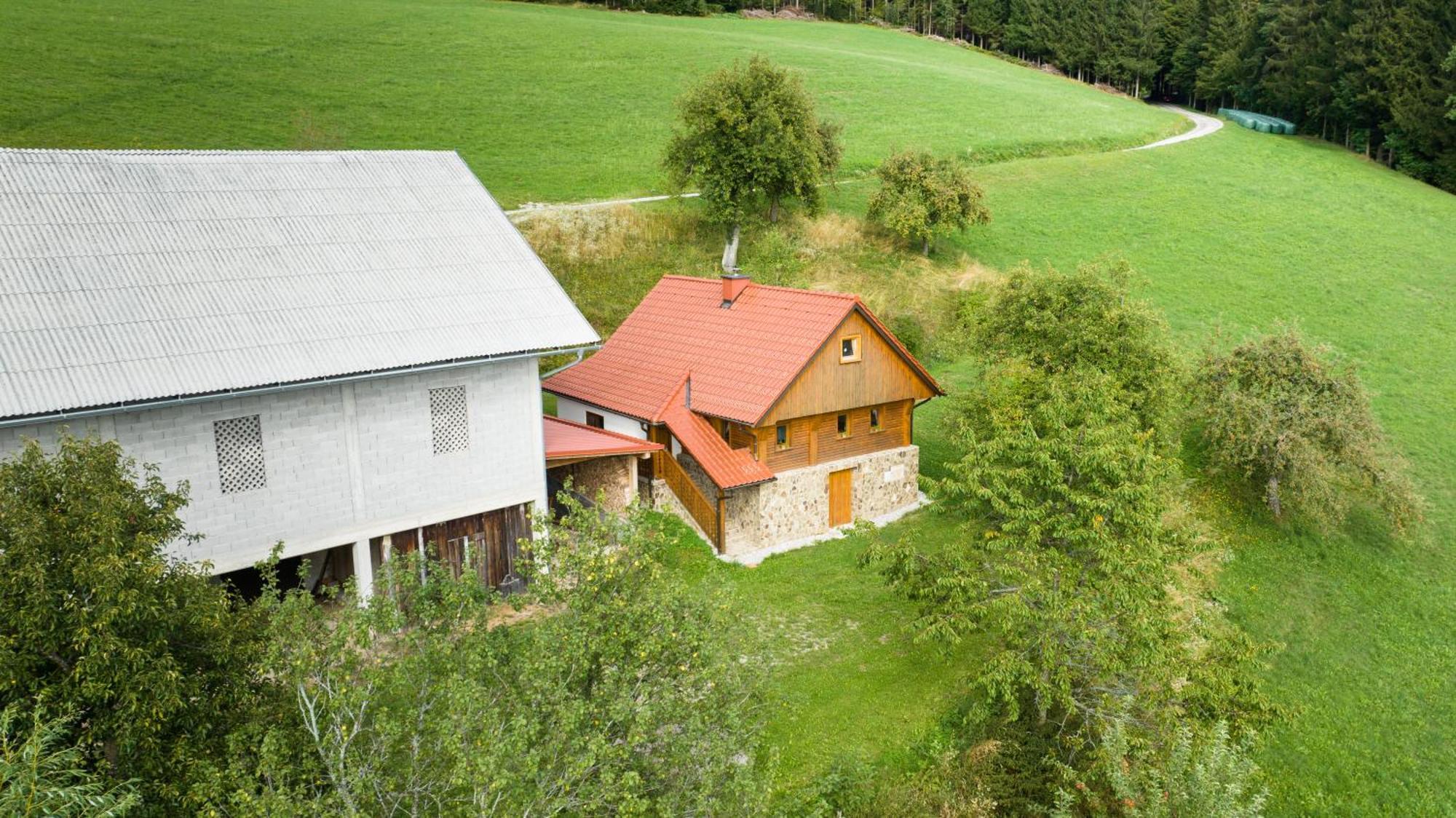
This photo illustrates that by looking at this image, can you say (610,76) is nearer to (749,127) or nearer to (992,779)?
(749,127)

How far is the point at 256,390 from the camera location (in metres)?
18.8

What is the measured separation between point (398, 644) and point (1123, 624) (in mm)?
13158

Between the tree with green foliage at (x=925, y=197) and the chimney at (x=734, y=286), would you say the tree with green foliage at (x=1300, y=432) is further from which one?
the tree with green foliage at (x=925, y=197)

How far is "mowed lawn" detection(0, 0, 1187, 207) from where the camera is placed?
49969 millimetres

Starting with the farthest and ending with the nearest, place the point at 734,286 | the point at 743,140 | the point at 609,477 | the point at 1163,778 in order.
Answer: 1. the point at 743,140
2. the point at 734,286
3. the point at 609,477
4. the point at 1163,778

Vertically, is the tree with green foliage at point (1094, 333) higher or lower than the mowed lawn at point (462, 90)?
lower

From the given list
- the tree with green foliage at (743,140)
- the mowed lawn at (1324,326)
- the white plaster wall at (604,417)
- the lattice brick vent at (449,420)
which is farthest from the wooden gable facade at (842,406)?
the tree with green foliage at (743,140)

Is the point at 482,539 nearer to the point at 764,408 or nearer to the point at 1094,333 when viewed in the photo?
the point at 764,408

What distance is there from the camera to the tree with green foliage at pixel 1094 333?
26.9m

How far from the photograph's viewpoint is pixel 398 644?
42.6 ft

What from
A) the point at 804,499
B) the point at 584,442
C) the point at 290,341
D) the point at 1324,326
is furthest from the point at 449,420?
the point at 1324,326

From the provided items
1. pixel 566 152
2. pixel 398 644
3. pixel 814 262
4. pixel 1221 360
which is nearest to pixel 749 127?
pixel 814 262

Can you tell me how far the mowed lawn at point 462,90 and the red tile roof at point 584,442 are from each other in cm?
2299

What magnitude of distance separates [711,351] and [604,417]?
3949mm
